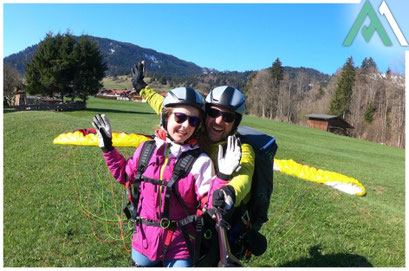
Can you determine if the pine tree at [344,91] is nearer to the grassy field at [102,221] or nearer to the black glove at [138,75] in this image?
the grassy field at [102,221]

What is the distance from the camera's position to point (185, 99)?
2988 mm

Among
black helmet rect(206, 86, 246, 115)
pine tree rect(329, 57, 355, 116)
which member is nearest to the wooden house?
pine tree rect(329, 57, 355, 116)

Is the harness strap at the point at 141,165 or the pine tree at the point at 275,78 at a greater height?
the pine tree at the point at 275,78

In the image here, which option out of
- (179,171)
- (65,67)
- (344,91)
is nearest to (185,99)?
(179,171)

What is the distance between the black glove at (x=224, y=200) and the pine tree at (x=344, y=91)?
8161cm

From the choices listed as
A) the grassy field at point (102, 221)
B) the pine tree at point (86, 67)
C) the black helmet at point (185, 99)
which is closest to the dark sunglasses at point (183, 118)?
the black helmet at point (185, 99)

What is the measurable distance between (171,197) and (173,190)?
105mm

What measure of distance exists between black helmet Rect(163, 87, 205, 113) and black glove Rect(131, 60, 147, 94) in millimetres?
1778

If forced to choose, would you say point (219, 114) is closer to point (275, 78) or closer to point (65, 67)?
point (65, 67)

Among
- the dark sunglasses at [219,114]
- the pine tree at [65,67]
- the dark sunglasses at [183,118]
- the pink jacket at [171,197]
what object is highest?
the pine tree at [65,67]

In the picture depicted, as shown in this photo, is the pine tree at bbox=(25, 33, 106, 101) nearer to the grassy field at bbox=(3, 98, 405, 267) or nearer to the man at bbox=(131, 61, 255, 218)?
the grassy field at bbox=(3, 98, 405, 267)

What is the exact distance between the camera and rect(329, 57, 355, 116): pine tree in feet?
249

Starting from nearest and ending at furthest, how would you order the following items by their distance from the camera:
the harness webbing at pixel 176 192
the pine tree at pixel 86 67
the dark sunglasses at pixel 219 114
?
1. the harness webbing at pixel 176 192
2. the dark sunglasses at pixel 219 114
3. the pine tree at pixel 86 67

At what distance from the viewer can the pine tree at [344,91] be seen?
75938 millimetres
